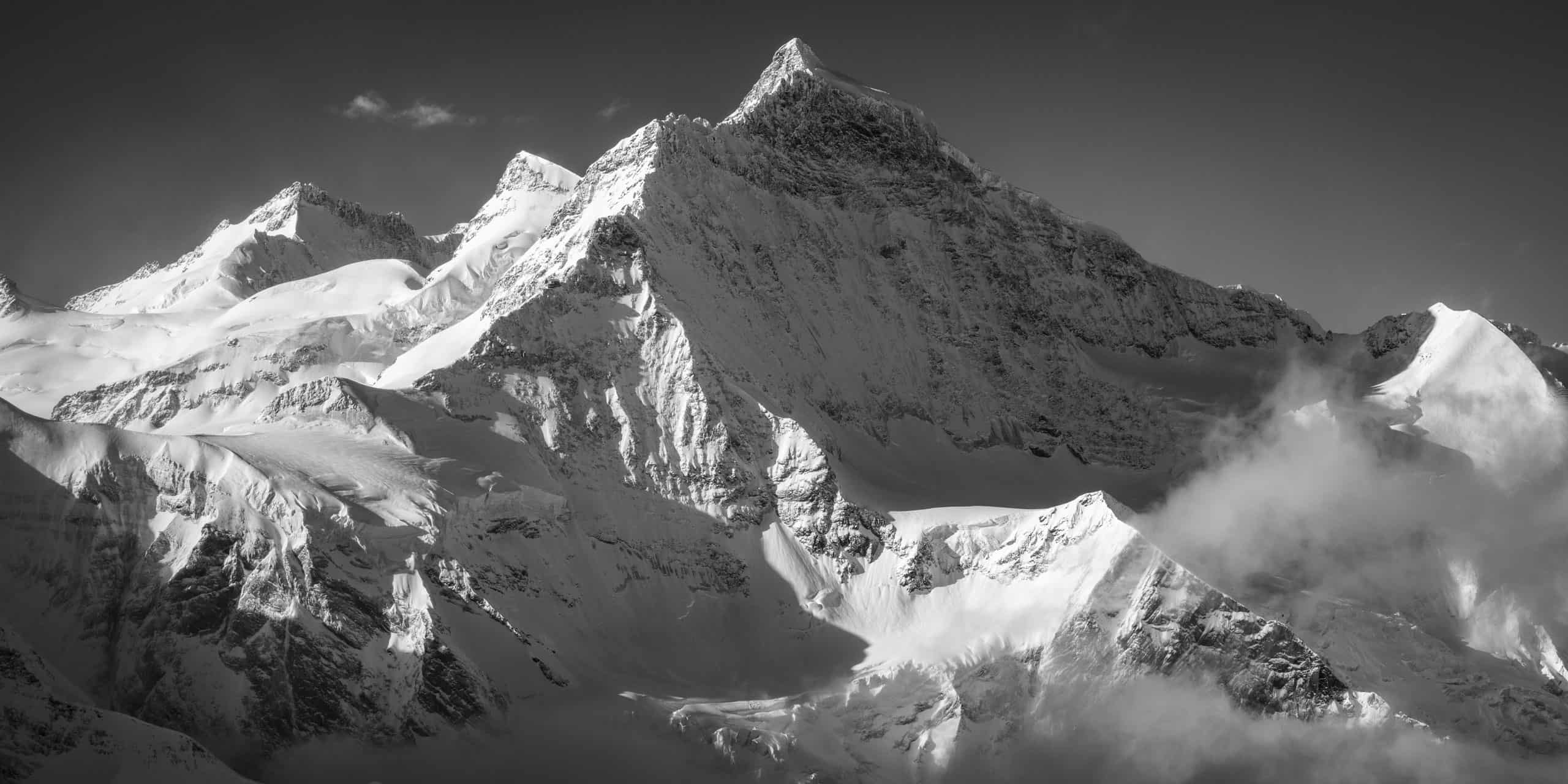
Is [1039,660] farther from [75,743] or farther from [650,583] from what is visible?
[75,743]

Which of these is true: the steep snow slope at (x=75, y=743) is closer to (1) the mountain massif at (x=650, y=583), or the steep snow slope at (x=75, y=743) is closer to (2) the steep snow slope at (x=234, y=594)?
(1) the mountain massif at (x=650, y=583)

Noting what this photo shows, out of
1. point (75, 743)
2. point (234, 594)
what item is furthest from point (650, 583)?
point (75, 743)

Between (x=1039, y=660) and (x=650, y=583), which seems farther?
(x=650, y=583)

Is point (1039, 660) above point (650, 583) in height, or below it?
above

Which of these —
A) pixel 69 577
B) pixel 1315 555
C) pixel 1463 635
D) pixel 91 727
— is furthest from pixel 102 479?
pixel 1463 635

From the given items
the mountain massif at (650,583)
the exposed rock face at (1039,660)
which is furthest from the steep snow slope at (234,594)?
the exposed rock face at (1039,660)

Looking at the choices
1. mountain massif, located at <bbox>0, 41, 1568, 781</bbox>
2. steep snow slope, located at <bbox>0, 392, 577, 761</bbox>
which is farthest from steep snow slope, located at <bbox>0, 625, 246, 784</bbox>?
steep snow slope, located at <bbox>0, 392, 577, 761</bbox>

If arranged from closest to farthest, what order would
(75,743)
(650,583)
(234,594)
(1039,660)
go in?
(75,743)
(234,594)
(1039,660)
(650,583)

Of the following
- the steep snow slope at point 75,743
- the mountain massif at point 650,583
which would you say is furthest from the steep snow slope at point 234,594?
the steep snow slope at point 75,743

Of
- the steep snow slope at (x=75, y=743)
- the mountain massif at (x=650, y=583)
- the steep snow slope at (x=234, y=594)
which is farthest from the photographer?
the mountain massif at (x=650, y=583)

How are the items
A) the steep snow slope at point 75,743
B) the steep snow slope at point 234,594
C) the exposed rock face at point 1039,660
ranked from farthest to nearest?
the exposed rock face at point 1039,660
the steep snow slope at point 234,594
the steep snow slope at point 75,743

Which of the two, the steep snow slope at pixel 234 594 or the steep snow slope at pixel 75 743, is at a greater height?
the steep snow slope at pixel 234 594

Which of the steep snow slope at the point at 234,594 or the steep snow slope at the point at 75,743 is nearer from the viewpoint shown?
the steep snow slope at the point at 75,743
